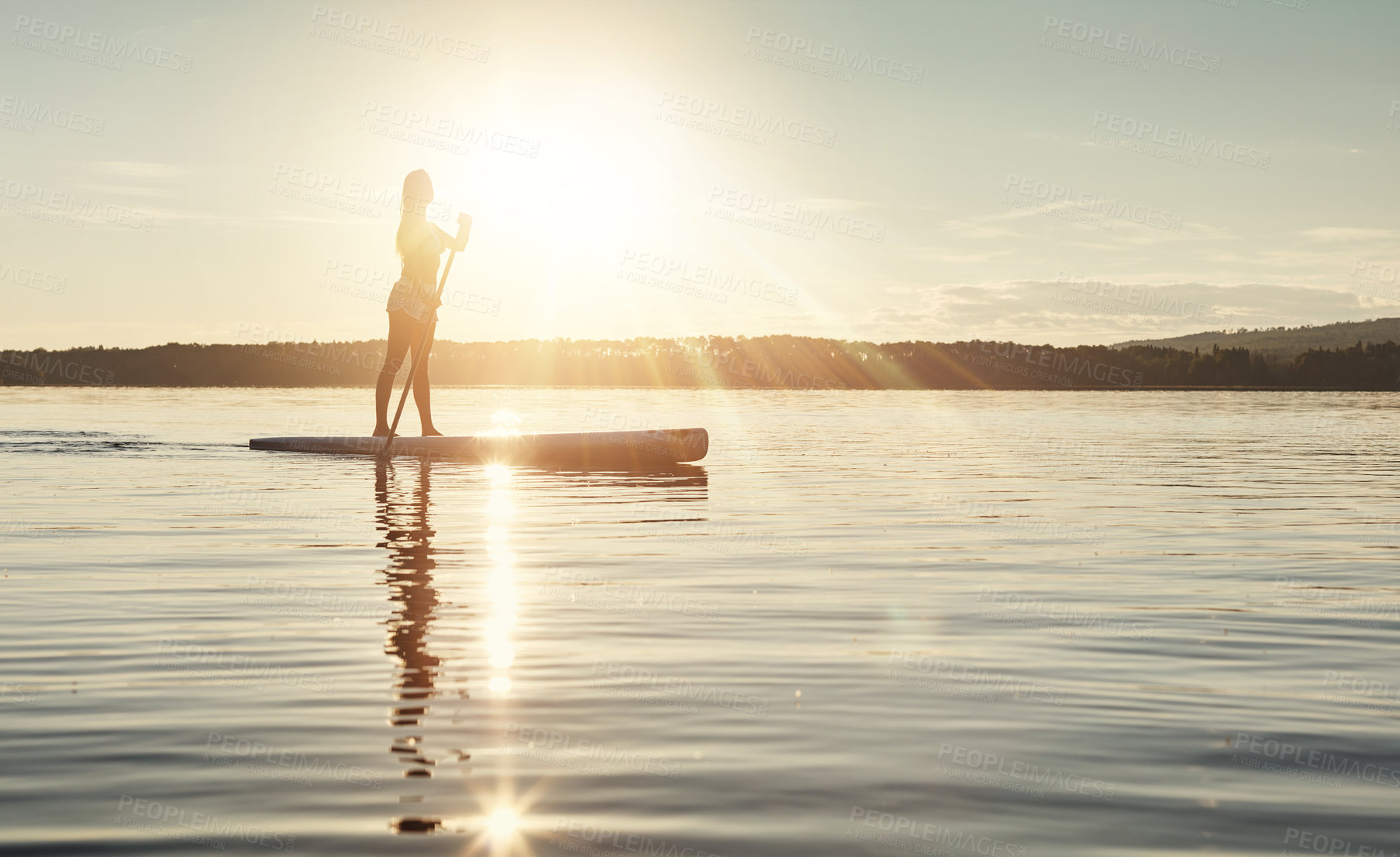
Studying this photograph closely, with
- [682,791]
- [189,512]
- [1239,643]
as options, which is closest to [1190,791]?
[682,791]

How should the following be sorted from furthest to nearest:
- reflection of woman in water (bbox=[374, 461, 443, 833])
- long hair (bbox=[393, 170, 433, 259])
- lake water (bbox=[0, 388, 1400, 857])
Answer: long hair (bbox=[393, 170, 433, 259])
reflection of woman in water (bbox=[374, 461, 443, 833])
lake water (bbox=[0, 388, 1400, 857])

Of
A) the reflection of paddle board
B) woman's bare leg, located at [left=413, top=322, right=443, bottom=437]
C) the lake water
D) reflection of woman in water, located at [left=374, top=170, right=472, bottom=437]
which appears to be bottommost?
the lake water

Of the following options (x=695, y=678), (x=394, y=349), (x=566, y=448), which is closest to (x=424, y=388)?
(x=394, y=349)

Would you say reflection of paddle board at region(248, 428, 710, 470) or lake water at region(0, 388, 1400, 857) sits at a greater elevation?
reflection of paddle board at region(248, 428, 710, 470)

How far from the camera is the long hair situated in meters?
17.9

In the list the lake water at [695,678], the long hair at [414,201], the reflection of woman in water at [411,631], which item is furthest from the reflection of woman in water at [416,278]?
the reflection of woman in water at [411,631]

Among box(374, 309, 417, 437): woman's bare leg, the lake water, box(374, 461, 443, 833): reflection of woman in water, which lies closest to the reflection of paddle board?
box(374, 309, 417, 437): woman's bare leg

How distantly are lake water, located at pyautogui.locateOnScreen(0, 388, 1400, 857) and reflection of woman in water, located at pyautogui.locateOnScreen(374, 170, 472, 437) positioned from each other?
5.00 metres

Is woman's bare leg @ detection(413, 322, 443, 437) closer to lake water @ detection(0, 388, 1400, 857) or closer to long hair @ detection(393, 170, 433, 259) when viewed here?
long hair @ detection(393, 170, 433, 259)

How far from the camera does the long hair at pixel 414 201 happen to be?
17.9 m

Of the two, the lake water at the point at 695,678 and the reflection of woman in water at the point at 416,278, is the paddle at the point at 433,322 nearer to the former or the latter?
the reflection of woman in water at the point at 416,278

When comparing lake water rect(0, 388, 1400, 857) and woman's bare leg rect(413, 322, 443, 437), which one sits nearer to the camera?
lake water rect(0, 388, 1400, 857)

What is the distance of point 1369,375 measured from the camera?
98.2 metres

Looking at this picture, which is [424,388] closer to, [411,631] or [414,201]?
[414,201]
